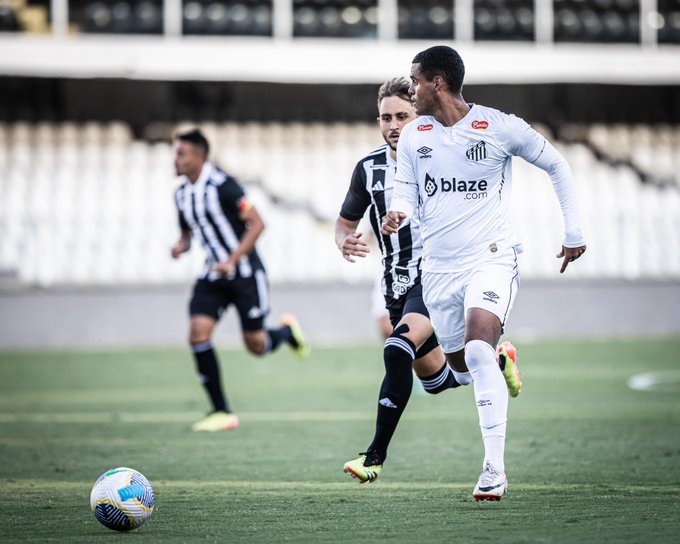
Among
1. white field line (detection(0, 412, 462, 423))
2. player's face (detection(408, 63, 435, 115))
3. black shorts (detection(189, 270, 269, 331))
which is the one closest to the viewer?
player's face (detection(408, 63, 435, 115))

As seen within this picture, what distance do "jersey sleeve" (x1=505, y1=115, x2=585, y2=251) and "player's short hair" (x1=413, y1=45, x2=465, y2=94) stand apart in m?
0.32

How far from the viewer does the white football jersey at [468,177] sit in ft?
19.6

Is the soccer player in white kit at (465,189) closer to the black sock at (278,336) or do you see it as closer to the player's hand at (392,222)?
the player's hand at (392,222)

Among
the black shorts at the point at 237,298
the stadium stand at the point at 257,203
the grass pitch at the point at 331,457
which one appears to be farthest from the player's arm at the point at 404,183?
the stadium stand at the point at 257,203

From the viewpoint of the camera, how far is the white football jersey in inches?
235

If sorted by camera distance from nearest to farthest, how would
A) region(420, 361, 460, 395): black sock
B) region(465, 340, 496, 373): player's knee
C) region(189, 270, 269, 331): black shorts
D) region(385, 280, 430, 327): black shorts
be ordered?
region(465, 340, 496, 373): player's knee, region(385, 280, 430, 327): black shorts, region(420, 361, 460, 395): black sock, region(189, 270, 269, 331): black shorts

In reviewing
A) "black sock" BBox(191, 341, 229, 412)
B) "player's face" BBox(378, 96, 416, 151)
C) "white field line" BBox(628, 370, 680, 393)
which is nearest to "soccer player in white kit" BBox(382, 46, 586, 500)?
"player's face" BBox(378, 96, 416, 151)

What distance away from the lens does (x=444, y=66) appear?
5.97 metres

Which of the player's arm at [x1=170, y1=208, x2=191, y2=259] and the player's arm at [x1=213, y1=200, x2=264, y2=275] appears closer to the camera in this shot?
the player's arm at [x1=213, y1=200, x2=264, y2=275]

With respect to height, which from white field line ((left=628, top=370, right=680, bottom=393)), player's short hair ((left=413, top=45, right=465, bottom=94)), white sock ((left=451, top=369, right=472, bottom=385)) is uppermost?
player's short hair ((left=413, top=45, right=465, bottom=94))

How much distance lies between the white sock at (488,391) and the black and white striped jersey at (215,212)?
4.45 m

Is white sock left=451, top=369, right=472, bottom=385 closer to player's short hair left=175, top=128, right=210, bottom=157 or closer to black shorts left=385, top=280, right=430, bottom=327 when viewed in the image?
black shorts left=385, top=280, right=430, bottom=327

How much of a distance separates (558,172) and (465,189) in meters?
0.45

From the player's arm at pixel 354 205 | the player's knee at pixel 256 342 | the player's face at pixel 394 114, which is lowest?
the player's knee at pixel 256 342
